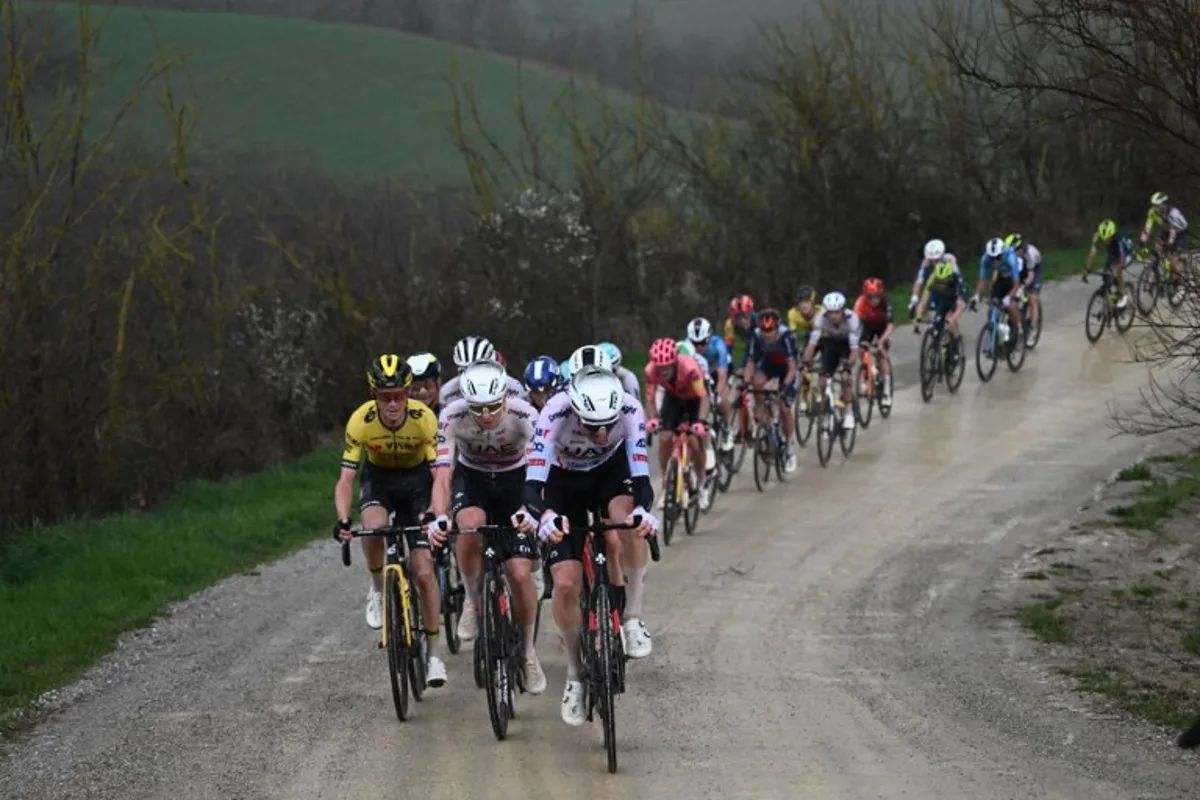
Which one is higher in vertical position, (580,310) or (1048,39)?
(1048,39)

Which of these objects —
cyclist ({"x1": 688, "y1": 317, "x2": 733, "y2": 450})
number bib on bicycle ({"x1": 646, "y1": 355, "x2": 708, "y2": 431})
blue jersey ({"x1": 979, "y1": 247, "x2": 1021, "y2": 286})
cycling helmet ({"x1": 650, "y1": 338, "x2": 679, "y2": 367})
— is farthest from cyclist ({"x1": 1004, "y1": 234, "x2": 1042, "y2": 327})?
cycling helmet ({"x1": 650, "y1": 338, "x2": 679, "y2": 367})

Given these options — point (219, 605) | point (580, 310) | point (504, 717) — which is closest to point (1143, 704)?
point (504, 717)

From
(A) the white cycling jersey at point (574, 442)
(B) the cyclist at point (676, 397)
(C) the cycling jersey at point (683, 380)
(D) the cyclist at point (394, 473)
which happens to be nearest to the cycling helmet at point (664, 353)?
(B) the cyclist at point (676, 397)

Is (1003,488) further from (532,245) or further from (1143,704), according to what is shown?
(532,245)

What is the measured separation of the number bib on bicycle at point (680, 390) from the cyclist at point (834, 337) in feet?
11.3

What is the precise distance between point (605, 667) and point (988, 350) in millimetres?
16631

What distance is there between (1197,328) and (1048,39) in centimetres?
247

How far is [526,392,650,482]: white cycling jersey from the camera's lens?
29.7 feet

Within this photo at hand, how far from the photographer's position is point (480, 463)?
1041 cm

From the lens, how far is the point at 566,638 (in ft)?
29.0

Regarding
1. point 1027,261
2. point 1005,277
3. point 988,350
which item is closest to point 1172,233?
point 1005,277

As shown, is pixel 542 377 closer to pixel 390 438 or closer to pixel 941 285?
pixel 390 438

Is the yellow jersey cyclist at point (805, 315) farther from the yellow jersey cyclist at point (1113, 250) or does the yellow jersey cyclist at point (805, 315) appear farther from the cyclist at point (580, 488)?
the cyclist at point (580, 488)

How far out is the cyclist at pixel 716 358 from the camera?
16656mm
